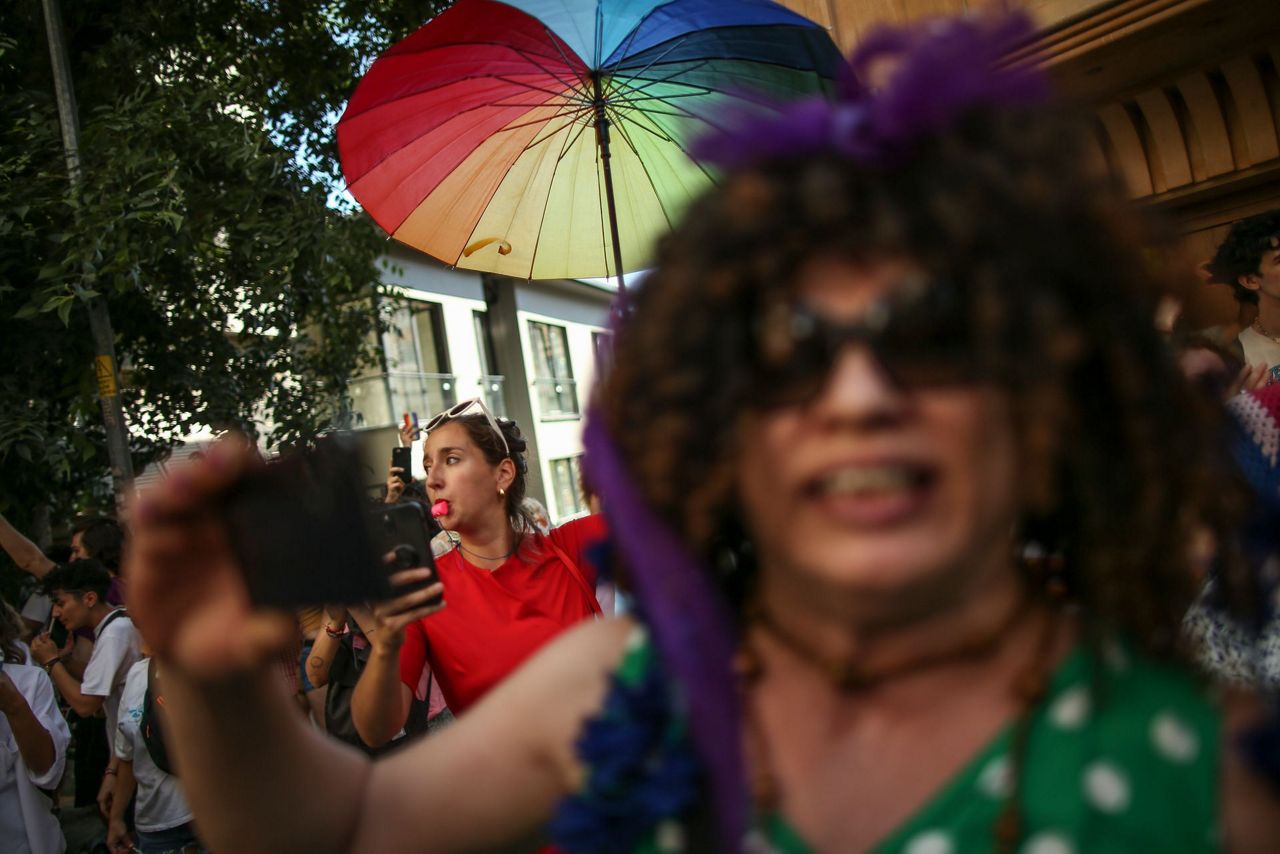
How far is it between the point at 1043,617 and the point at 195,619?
0.85 meters

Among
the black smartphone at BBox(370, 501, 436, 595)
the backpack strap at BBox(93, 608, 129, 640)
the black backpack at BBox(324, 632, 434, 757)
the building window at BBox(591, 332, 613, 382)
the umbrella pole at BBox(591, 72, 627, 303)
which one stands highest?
the umbrella pole at BBox(591, 72, 627, 303)

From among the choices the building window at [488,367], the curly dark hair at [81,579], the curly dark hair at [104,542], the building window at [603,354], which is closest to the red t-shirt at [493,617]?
the building window at [603,354]

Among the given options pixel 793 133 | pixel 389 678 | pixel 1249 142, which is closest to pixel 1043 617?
pixel 793 133

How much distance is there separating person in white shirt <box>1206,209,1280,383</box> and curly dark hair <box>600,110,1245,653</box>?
2.61m

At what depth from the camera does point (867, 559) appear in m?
1.07

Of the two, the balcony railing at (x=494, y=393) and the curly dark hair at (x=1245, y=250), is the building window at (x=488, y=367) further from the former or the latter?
the curly dark hair at (x=1245, y=250)

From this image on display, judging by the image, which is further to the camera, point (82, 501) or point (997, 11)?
point (82, 501)

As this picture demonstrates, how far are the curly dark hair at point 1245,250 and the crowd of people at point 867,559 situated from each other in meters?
2.52

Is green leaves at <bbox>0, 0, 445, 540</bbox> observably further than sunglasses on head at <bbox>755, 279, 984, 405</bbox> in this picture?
Yes

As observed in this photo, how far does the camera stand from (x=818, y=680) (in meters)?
1.24

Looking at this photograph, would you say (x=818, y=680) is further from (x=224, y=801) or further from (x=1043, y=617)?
(x=224, y=801)

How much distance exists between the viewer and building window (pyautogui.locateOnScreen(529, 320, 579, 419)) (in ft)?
94.5

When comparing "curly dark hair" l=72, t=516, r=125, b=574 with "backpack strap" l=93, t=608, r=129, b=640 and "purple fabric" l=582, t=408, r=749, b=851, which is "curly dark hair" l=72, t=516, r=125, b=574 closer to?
"backpack strap" l=93, t=608, r=129, b=640

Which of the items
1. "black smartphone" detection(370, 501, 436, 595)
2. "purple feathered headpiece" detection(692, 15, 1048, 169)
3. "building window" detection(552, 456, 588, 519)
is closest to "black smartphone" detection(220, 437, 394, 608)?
"purple feathered headpiece" detection(692, 15, 1048, 169)
